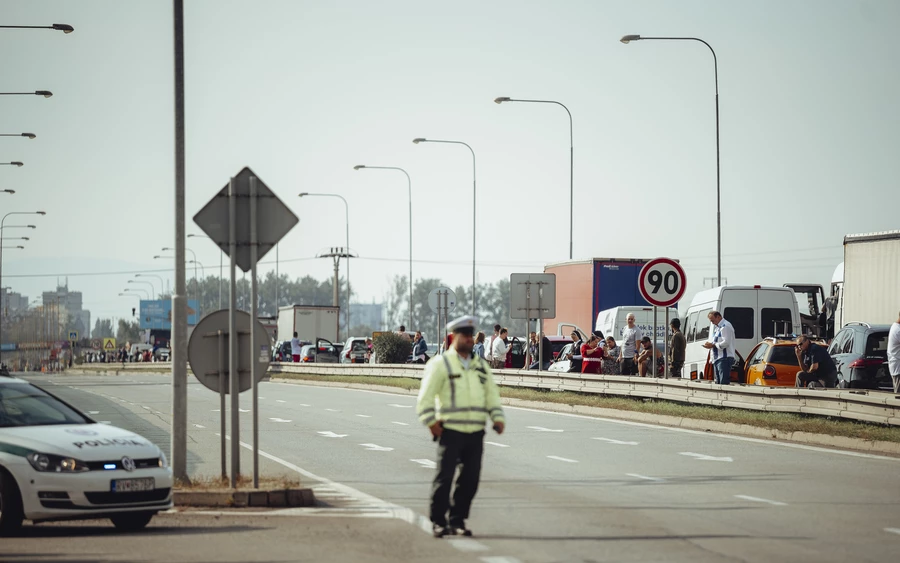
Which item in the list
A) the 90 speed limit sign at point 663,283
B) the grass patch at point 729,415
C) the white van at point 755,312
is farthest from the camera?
the white van at point 755,312

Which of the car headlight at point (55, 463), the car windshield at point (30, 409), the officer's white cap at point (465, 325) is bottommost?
the car headlight at point (55, 463)

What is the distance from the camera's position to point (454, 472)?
10.0m

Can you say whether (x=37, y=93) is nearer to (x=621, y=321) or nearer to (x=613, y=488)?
(x=621, y=321)

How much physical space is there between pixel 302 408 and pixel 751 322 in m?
10.9

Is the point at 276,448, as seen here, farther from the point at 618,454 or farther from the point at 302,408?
the point at 302,408

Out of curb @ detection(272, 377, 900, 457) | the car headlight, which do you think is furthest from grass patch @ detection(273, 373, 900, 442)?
the car headlight

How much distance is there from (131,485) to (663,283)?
48.0ft

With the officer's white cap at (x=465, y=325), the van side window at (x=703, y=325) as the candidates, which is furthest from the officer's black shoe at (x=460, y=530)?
the van side window at (x=703, y=325)

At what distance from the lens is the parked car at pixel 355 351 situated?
6181 cm

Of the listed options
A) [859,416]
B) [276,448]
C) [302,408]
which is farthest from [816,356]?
[302,408]

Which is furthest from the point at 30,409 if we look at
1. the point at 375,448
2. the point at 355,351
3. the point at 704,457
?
the point at 355,351

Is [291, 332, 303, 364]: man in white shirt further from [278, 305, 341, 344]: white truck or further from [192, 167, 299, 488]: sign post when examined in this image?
[192, 167, 299, 488]: sign post

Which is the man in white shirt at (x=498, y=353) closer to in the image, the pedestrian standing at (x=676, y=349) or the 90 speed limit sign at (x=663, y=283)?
the pedestrian standing at (x=676, y=349)

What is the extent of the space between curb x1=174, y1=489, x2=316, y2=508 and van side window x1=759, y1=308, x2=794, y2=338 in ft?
66.8
